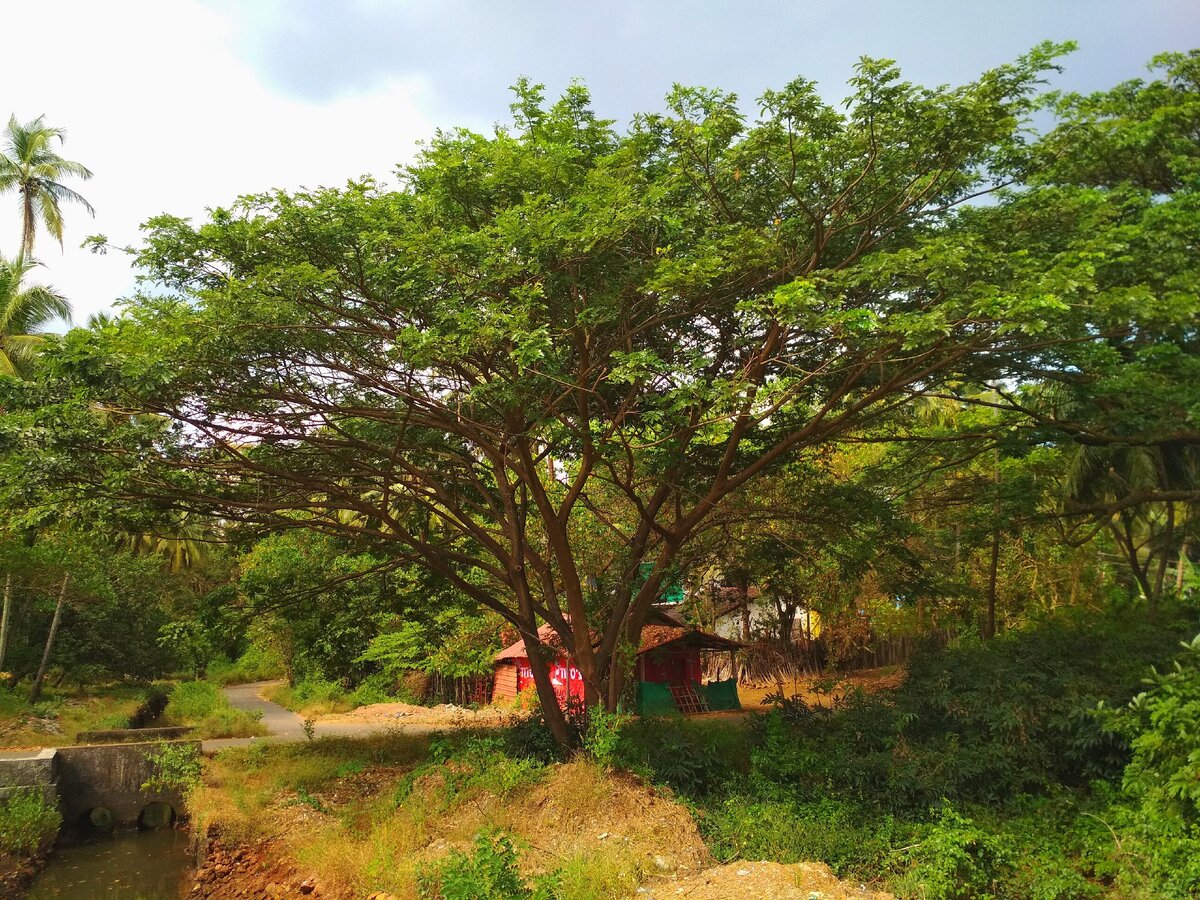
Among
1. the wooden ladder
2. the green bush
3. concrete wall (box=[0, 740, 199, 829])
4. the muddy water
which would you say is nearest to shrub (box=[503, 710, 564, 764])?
the muddy water

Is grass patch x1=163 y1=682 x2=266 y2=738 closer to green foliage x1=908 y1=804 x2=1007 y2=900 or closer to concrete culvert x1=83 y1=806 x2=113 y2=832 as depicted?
concrete culvert x1=83 y1=806 x2=113 y2=832

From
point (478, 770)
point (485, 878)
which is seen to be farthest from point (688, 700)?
point (485, 878)

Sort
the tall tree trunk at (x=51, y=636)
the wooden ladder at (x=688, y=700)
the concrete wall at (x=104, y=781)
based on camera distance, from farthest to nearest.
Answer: the wooden ladder at (x=688, y=700) < the tall tree trunk at (x=51, y=636) < the concrete wall at (x=104, y=781)

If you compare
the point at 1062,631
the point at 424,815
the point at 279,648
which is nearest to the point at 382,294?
the point at 424,815

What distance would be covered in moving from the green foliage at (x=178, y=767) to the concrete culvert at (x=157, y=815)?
2.47 m

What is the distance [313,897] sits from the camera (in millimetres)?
8797

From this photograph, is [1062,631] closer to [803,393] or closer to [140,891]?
[803,393]

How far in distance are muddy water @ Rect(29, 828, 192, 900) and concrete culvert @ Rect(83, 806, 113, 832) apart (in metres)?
0.29

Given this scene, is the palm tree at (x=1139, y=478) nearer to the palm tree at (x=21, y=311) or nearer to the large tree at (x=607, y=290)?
the large tree at (x=607, y=290)

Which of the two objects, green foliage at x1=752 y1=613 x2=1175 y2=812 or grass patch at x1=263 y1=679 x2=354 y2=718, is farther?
grass patch at x1=263 y1=679 x2=354 y2=718

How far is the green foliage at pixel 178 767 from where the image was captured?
1352 cm

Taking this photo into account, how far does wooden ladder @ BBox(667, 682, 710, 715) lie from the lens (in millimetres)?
22047

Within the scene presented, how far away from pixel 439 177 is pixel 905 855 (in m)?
8.68

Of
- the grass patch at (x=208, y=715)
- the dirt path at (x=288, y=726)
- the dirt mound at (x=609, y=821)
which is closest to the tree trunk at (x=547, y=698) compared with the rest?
the dirt mound at (x=609, y=821)
